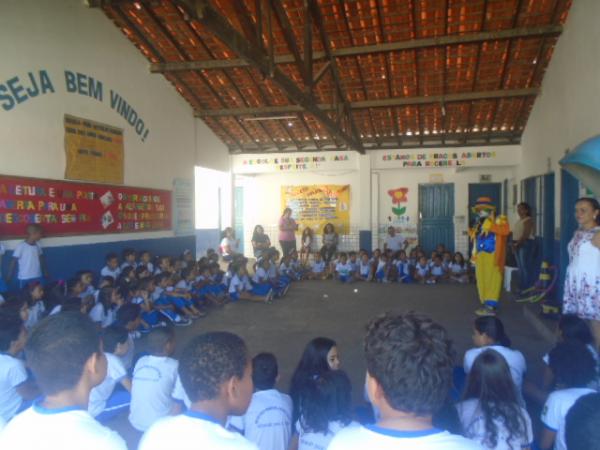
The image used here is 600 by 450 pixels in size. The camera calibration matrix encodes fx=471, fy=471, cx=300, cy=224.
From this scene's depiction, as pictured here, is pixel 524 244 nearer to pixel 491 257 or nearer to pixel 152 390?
pixel 491 257

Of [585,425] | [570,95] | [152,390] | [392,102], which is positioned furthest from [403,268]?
[585,425]

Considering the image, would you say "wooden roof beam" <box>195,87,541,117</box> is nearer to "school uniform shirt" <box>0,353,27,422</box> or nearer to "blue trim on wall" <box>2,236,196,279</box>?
"blue trim on wall" <box>2,236,196,279</box>

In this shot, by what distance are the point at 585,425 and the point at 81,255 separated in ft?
20.2

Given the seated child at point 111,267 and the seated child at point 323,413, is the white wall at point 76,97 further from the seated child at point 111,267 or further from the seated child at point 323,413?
the seated child at point 323,413

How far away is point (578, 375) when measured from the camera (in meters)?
2.23

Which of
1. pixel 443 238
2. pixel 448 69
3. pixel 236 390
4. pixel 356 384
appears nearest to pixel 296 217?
pixel 443 238

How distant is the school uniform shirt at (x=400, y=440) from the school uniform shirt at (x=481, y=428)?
3.58 feet

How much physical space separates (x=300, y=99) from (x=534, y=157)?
A: 4.83 meters

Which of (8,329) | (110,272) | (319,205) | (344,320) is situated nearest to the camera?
(8,329)

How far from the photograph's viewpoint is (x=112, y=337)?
3.40m

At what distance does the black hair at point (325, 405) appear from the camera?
1992 mm

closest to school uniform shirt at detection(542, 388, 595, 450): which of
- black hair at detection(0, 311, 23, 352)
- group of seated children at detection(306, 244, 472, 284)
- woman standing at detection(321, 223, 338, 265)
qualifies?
black hair at detection(0, 311, 23, 352)

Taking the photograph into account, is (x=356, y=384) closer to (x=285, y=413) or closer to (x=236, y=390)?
(x=285, y=413)

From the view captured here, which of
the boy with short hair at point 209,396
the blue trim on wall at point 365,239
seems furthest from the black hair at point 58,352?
the blue trim on wall at point 365,239
